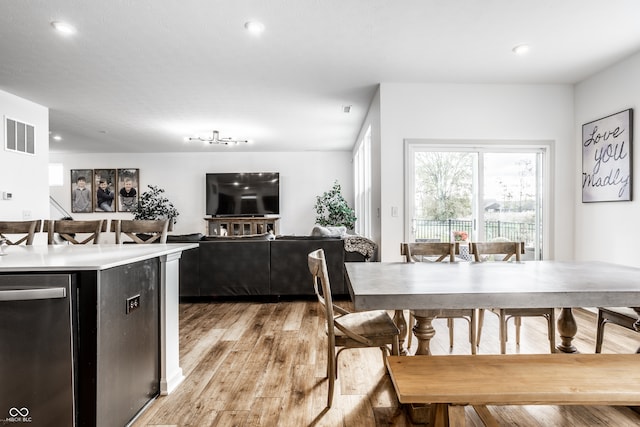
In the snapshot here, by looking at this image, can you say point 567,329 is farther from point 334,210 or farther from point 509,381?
point 334,210

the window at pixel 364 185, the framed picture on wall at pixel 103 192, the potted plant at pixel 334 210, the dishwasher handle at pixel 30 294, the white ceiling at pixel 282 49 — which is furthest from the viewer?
the framed picture on wall at pixel 103 192

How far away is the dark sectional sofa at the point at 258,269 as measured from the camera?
4121 mm

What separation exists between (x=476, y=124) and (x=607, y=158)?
1326 mm

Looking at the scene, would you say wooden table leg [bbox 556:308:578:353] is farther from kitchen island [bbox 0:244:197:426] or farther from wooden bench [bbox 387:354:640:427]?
kitchen island [bbox 0:244:197:426]

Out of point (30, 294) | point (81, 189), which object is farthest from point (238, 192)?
point (30, 294)

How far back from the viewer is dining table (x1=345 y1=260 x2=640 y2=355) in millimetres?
1406

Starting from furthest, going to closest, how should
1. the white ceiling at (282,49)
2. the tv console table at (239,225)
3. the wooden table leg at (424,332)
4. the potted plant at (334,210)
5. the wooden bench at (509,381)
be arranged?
the tv console table at (239,225) < the potted plant at (334,210) < the white ceiling at (282,49) < the wooden table leg at (424,332) < the wooden bench at (509,381)

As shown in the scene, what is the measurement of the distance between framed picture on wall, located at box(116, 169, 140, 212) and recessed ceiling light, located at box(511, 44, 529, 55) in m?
8.19

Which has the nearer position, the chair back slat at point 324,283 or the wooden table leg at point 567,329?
the chair back slat at point 324,283

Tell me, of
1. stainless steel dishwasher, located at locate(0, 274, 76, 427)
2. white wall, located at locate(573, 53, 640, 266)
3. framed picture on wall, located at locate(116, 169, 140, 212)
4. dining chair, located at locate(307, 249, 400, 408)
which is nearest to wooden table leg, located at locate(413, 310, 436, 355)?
dining chair, located at locate(307, 249, 400, 408)

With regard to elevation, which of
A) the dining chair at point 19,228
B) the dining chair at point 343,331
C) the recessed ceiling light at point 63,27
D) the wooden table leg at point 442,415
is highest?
the recessed ceiling light at point 63,27

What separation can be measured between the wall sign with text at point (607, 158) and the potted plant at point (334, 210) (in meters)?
4.26

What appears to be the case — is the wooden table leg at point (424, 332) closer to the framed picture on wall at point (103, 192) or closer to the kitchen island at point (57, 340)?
the kitchen island at point (57, 340)

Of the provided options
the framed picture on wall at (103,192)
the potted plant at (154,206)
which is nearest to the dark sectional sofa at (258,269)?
the potted plant at (154,206)
